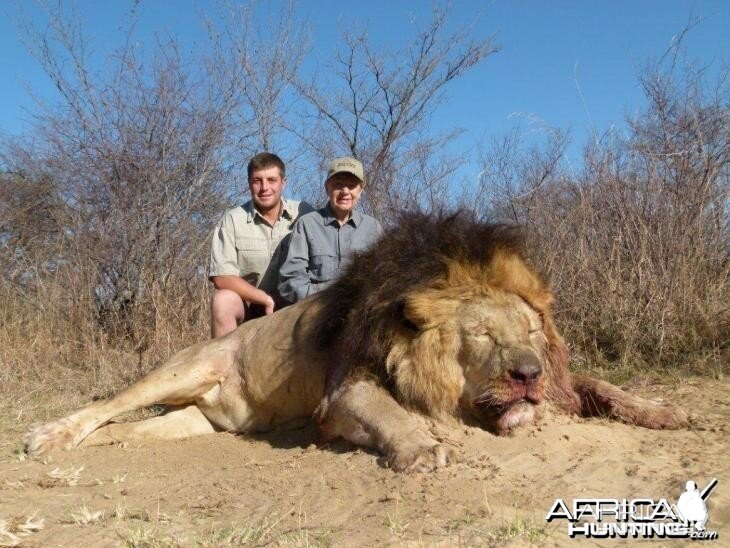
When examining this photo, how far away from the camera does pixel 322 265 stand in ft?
18.2

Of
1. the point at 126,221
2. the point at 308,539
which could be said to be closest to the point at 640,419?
the point at 308,539

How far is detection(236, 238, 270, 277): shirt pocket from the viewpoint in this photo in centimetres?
611

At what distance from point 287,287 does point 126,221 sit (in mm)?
3684

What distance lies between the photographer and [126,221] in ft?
27.8

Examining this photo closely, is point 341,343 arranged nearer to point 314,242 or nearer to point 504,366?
point 504,366

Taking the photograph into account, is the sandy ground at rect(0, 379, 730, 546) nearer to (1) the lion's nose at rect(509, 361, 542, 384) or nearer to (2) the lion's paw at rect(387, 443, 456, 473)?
(2) the lion's paw at rect(387, 443, 456, 473)

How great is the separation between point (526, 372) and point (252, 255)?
3395mm

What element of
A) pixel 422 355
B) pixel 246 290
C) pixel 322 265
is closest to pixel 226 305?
pixel 246 290

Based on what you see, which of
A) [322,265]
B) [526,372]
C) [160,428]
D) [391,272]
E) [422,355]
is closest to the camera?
[526,372]

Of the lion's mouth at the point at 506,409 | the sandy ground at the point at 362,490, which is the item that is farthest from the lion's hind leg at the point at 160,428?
the lion's mouth at the point at 506,409

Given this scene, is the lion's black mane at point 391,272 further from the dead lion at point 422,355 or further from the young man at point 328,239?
the young man at point 328,239

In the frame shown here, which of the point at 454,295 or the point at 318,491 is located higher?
the point at 454,295

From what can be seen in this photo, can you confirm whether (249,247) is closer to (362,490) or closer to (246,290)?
(246,290)

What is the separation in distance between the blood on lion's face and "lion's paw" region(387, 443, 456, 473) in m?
0.36
